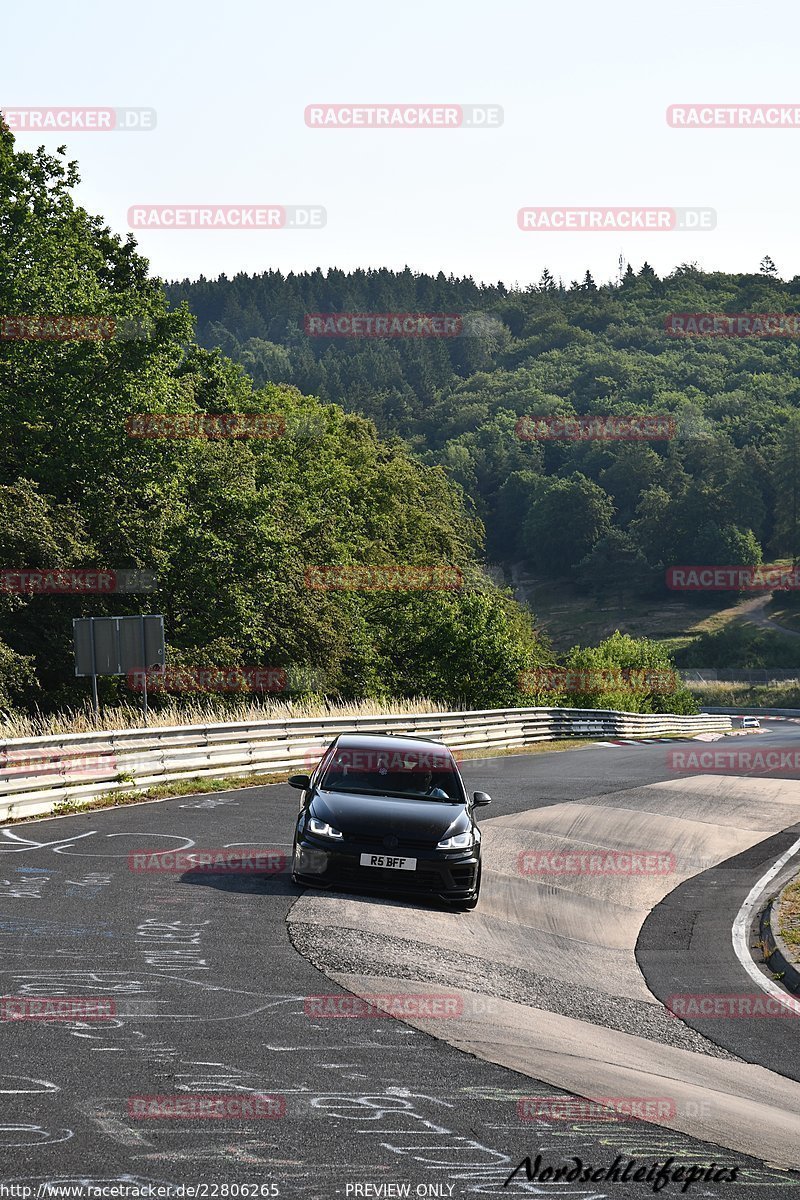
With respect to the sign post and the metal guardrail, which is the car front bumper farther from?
the sign post

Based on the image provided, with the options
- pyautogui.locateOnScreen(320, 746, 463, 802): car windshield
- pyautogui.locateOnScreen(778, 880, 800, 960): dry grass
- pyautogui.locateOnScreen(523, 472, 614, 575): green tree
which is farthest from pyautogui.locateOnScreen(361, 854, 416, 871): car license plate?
pyautogui.locateOnScreen(523, 472, 614, 575): green tree

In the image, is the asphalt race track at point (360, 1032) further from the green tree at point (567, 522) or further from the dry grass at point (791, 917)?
the green tree at point (567, 522)

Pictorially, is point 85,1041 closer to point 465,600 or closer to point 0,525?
point 0,525

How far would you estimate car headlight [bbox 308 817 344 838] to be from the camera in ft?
41.8

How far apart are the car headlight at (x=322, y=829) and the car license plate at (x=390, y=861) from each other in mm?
358

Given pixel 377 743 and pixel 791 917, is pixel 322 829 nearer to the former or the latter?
pixel 377 743

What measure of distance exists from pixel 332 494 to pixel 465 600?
14.6 metres

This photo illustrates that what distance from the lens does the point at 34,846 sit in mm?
14945

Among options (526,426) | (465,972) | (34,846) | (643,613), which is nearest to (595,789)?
(34,846)

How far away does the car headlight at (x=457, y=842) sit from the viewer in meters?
12.7

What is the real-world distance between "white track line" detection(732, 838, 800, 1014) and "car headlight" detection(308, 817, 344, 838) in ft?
13.5

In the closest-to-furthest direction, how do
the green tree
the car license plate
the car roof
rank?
1. the car license plate
2. the car roof
3. the green tree

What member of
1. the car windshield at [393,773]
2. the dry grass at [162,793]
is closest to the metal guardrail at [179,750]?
the dry grass at [162,793]

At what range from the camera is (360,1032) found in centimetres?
797
